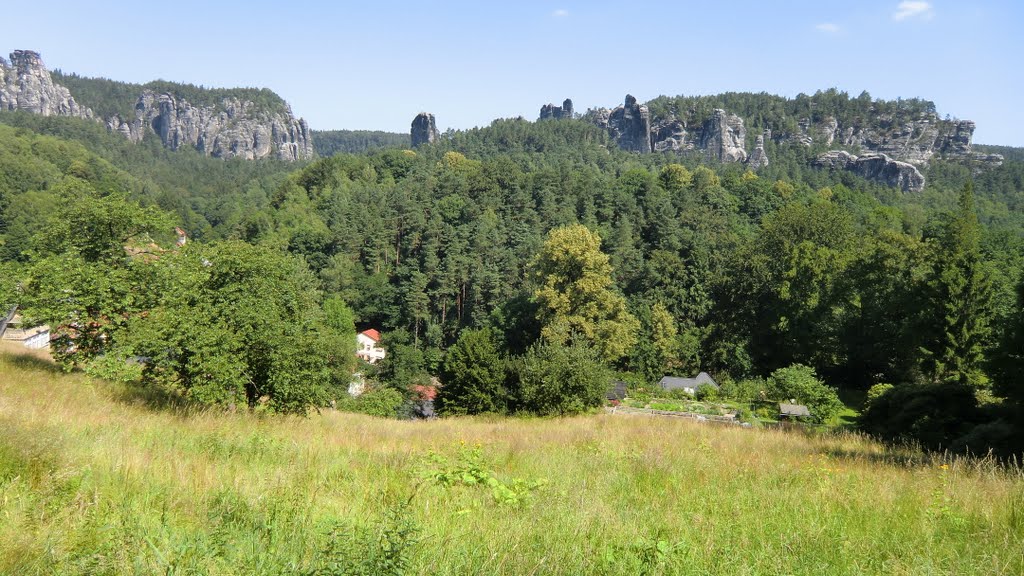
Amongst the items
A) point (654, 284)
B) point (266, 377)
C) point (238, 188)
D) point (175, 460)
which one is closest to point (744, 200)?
point (654, 284)

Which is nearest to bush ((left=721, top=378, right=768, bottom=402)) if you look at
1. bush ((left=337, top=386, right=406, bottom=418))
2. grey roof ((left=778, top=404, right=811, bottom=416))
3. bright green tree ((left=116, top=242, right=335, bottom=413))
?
grey roof ((left=778, top=404, right=811, bottom=416))

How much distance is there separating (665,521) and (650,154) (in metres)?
157

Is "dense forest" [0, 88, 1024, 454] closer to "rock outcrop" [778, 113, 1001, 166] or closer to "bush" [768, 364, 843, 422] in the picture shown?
"bush" [768, 364, 843, 422]

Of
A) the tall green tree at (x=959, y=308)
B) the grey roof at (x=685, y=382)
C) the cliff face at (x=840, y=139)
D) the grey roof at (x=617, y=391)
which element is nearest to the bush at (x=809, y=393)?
the tall green tree at (x=959, y=308)

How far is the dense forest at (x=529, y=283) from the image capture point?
13.7 metres

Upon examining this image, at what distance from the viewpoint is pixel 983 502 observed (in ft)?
17.2

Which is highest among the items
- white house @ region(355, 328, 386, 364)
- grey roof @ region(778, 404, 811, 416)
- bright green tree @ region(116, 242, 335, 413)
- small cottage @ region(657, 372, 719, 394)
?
bright green tree @ region(116, 242, 335, 413)

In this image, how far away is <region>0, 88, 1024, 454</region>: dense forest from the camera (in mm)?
13711

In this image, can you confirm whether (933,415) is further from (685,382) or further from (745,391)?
(685,382)

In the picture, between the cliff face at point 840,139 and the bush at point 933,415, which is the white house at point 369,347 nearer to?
the bush at point 933,415

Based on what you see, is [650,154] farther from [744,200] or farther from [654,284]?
[654,284]

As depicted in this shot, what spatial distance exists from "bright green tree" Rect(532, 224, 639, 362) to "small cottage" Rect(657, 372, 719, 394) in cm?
1086

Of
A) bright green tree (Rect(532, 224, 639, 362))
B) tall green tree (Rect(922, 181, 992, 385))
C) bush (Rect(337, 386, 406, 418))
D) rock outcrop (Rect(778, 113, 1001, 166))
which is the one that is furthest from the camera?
rock outcrop (Rect(778, 113, 1001, 166))

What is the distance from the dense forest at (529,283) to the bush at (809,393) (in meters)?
1.88
